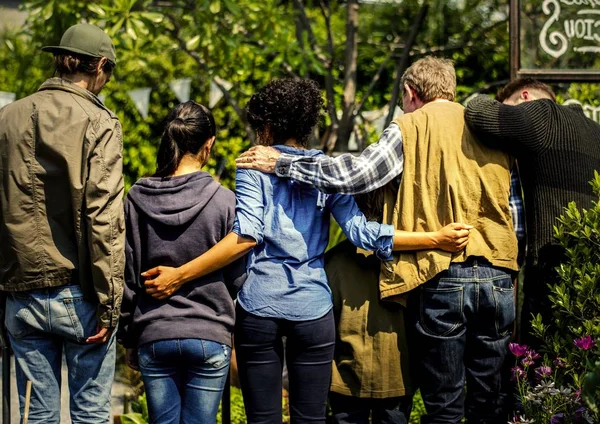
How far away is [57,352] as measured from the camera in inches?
136

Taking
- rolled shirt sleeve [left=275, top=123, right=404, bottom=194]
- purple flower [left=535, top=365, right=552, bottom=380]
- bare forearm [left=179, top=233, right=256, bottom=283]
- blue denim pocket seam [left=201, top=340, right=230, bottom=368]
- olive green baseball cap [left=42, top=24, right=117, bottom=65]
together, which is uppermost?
olive green baseball cap [left=42, top=24, right=117, bottom=65]

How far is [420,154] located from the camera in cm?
351

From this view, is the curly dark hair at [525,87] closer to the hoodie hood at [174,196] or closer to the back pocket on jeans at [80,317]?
the hoodie hood at [174,196]

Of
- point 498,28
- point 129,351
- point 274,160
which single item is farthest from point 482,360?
point 498,28

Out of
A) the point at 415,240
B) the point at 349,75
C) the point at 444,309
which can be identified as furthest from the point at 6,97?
the point at 444,309

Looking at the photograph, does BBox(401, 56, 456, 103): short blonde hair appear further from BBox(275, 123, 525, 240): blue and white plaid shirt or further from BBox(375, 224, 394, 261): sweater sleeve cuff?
BBox(375, 224, 394, 261): sweater sleeve cuff

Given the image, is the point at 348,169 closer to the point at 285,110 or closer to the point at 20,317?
the point at 285,110

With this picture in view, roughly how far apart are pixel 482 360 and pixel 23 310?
1822 millimetres

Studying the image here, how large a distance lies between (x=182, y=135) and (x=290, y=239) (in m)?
0.58

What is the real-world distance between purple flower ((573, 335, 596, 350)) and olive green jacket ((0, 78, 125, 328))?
174 cm

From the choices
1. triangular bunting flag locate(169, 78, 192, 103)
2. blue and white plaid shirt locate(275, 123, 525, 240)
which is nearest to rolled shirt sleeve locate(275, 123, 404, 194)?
blue and white plaid shirt locate(275, 123, 525, 240)

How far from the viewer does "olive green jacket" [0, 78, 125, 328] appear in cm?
324

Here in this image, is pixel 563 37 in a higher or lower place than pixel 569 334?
higher

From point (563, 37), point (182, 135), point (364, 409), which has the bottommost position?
point (364, 409)
